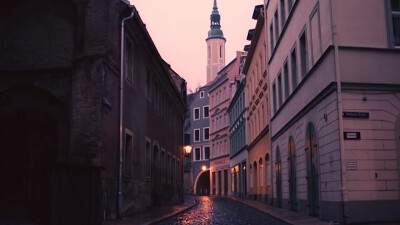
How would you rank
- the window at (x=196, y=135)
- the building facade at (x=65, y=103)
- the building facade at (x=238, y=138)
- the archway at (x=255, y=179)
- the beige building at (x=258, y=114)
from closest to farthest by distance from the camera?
the building facade at (x=65, y=103), the beige building at (x=258, y=114), the archway at (x=255, y=179), the building facade at (x=238, y=138), the window at (x=196, y=135)

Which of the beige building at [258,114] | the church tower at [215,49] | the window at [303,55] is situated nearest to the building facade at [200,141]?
the beige building at [258,114]

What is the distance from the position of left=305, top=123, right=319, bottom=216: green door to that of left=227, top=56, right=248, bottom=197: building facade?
89.8 feet

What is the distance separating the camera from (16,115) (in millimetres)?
15883

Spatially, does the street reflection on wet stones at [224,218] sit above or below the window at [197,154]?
below

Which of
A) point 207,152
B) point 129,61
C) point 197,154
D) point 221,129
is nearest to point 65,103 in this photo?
point 129,61

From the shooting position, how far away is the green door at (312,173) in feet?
55.3

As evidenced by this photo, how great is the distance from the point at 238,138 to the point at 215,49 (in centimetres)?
6134

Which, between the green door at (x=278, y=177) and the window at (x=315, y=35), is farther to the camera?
the green door at (x=278, y=177)

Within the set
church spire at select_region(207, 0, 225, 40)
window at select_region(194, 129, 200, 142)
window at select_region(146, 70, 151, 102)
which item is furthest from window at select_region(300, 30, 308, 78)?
church spire at select_region(207, 0, 225, 40)

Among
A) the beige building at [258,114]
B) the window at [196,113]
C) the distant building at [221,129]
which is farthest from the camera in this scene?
the window at [196,113]

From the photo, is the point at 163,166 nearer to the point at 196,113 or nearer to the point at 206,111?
the point at 206,111

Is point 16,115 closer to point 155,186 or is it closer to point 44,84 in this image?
point 44,84

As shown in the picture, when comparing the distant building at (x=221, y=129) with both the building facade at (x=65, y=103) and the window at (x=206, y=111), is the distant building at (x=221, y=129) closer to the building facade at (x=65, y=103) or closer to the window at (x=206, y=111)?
the window at (x=206, y=111)

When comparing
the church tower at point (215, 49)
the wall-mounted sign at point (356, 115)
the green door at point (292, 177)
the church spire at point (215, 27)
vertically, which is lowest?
the green door at point (292, 177)
